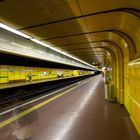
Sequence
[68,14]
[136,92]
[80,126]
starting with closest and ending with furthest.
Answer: [68,14]
[136,92]
[80,126]

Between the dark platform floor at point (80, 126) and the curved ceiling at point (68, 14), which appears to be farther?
the dark platform floor at point (80, 126)

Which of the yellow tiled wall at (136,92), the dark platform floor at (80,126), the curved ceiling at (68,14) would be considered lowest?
the dark platform floor at (80,126)

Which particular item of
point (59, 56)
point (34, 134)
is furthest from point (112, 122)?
point (59, 56)

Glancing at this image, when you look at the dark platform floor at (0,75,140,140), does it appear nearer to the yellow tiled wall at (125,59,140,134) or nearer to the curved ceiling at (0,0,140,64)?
the yellow tiled wall at (125,59,140,134)

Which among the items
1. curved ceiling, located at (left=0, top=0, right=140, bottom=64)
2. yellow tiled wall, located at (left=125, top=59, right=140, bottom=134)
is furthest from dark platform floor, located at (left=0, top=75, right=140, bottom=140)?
curved ceiling, located at (left=0, top=0, right=140, bottom=64)

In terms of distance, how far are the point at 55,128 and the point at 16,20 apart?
2726 mm

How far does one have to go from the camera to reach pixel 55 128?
3.84 m

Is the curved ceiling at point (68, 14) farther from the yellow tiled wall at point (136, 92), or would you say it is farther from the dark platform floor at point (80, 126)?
the dark platform floor at point (80, 126)

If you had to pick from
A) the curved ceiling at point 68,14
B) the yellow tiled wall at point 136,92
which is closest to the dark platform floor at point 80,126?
the yellow tiled wall at point 136,92

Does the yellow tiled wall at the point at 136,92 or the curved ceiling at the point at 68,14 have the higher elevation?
the curved ceiling at the point at 68,14

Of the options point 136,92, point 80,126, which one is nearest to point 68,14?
point 136,92

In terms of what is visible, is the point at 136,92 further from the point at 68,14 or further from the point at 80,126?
the point at 68,14

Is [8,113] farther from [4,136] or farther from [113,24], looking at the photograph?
[113,24]

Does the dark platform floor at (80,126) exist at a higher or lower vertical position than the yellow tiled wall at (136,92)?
lower
